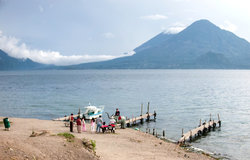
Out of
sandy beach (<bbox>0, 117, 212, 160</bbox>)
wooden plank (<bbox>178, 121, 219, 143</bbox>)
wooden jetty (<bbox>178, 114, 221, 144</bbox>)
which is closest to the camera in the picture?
sandy beach (<bbox>0, 117, 212, 160</bbox>)

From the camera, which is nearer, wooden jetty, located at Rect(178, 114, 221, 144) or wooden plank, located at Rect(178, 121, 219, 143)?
wooden plank, located at Rect(178, 121, 219, 143)

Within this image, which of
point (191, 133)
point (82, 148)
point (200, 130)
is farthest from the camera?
point (200, 130)

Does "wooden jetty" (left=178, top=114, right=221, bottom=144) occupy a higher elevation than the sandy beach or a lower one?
lower

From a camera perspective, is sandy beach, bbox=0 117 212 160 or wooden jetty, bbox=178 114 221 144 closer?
sandy beach, bbox=0 117 212 160

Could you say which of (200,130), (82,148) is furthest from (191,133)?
(82,148)

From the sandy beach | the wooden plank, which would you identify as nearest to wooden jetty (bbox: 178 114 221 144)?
the wooden plank

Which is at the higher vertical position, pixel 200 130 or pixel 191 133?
pixel 191 133

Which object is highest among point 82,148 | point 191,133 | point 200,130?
point 82,148

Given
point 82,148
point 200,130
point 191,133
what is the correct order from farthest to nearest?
point 200,130, point 191,133, point 82,148

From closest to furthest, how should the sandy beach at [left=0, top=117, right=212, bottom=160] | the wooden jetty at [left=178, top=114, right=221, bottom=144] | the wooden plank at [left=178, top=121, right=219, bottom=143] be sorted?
the sandy beach at [left=0, top=117, right=212, bottom=160]
the wooden plank at [left=178, top=121, right=219, bottom=143]
the wooden jetty at [left=178, top=114, right=221, bottom=144]

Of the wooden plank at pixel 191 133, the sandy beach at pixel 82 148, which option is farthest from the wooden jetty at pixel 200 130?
the sandy beach at pixel 82 148

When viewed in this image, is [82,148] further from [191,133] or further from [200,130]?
[200,130]

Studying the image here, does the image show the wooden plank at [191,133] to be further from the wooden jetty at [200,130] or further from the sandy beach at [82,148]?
the sandy beach at [82,148]

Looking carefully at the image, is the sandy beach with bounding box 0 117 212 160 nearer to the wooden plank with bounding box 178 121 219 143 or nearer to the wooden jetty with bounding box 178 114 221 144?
the wooden plank with bounding box 178 121 219 143
